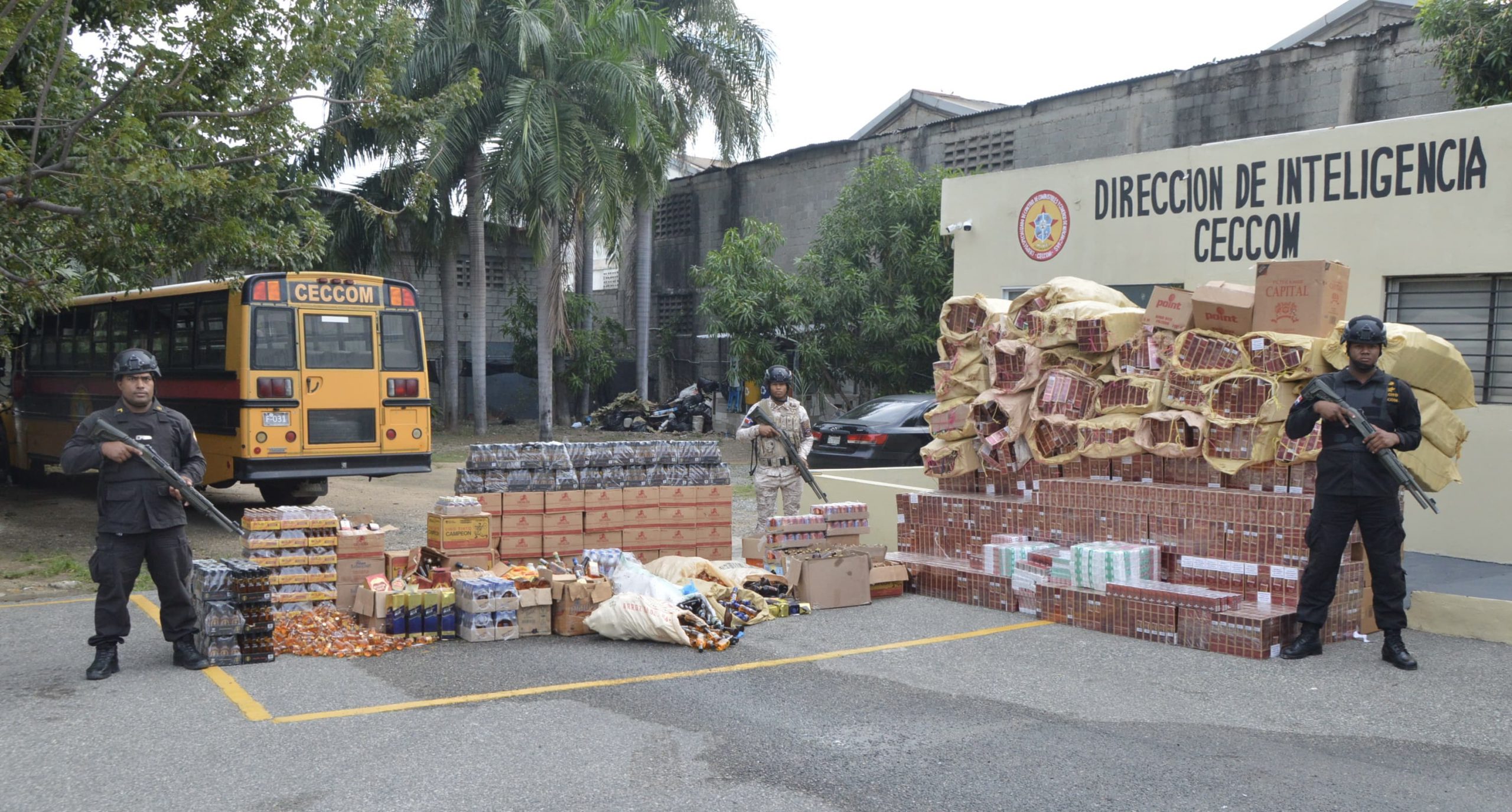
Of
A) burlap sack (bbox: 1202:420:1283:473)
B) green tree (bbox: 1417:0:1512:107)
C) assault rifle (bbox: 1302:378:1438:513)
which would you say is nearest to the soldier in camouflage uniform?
burlap sack (bbox: 1202:420:1283:473)

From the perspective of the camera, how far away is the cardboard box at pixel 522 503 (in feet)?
33.1

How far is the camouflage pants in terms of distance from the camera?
36.6ft

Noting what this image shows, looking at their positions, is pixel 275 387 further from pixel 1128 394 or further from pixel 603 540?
→ pixel 1128 394

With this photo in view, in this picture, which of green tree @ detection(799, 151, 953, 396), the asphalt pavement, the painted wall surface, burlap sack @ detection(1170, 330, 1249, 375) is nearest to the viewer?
the asphalt pavement

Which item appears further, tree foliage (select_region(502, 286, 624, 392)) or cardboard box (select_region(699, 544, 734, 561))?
tree foliage (select_region(502, 286, 624, 392))

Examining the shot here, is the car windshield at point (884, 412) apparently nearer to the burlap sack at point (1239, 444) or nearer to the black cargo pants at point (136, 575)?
the burlap sack at point (1239, 444)

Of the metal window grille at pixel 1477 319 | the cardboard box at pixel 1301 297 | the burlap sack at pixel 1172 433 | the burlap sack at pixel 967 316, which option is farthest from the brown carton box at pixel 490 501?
the metal window grille at pixel 1477 319

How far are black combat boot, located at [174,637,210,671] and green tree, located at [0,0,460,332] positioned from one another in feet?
13.4

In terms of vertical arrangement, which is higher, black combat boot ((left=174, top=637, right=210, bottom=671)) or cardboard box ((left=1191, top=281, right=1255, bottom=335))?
cardboard box ((left=1191, top=281, right=1255, bottom=335))

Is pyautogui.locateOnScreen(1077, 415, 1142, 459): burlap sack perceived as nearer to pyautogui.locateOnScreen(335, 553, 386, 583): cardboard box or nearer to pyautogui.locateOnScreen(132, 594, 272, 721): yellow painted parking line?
pyautogui.locateOnScreen(335, 553, 386, 583): cardboard box

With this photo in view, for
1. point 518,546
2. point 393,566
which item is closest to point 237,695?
point 393,566

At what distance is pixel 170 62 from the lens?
10.9 m

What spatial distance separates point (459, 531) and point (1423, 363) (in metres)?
7.07

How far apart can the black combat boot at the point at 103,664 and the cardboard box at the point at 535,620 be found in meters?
2.48
